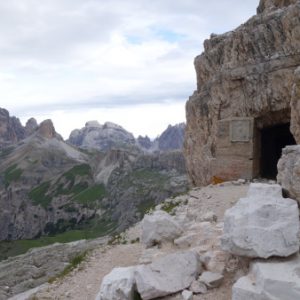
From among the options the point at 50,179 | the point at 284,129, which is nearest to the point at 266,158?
the point at 284,129

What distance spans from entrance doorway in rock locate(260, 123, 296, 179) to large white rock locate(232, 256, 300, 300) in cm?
1553

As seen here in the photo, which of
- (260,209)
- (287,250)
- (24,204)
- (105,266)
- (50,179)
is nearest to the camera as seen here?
(287,250)

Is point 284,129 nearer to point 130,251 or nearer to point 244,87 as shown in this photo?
point 244,87

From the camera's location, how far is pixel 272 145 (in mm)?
26328

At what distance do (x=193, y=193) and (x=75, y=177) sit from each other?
150801 millimetres

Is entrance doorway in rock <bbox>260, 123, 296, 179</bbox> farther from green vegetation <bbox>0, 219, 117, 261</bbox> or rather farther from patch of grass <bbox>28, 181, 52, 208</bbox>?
patch of grass <bbox>28, 181, 52, 208</bbox>

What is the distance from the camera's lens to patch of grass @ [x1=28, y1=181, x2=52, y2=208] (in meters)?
154

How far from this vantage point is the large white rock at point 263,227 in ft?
25.7

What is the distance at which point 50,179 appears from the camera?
176 metres

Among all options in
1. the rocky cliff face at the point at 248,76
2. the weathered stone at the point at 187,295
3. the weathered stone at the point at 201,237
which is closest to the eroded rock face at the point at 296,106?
the rocky cliff face at the point at 248,76

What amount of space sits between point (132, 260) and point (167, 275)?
3.15 meters

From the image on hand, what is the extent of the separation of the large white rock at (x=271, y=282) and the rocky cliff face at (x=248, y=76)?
46.9ft

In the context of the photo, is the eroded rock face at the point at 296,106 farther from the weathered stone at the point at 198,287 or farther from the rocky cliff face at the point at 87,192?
the rocky cliff face at the point at 87,192

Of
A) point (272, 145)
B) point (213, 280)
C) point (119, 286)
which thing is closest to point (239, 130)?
point (272, 145)
